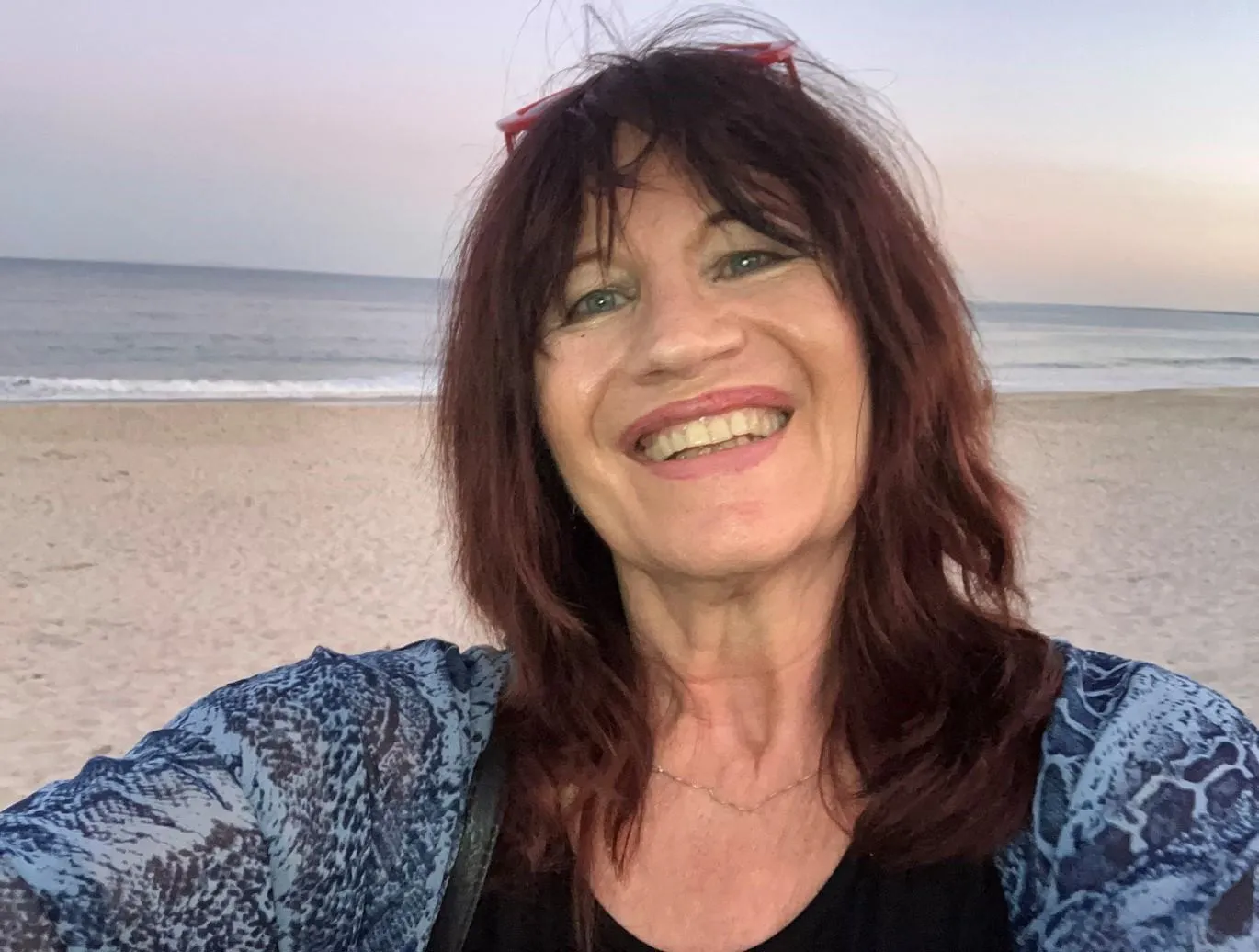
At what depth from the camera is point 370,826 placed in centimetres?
133

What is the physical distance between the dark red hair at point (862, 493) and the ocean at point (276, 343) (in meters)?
9.39

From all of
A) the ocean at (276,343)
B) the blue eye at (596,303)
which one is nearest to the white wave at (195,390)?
the ocean at (276,343)

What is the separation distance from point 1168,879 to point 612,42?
138 centimetres

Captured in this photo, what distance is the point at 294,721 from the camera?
1.33 m

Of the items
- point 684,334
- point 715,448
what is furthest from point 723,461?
point 684,334

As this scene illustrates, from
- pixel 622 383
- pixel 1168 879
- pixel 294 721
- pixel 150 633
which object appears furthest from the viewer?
pixel 150 633

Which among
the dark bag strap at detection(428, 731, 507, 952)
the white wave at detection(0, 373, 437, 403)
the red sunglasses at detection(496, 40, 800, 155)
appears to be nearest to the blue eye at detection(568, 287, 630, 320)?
the red sunglasses at detection(496, 40, 800, 155)

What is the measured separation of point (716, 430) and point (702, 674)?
1.32 ft

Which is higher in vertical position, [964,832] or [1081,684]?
[1081,684]

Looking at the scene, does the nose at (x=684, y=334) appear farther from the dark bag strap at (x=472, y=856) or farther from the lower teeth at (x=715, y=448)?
the dark bag strap at (x=472, y=856)

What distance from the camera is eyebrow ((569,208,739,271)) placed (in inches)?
58.7

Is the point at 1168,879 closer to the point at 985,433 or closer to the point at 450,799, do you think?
the point at 985,433

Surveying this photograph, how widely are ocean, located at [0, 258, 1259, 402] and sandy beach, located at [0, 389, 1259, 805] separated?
7.22 feet

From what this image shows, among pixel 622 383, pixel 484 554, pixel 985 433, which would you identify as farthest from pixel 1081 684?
pixel 484 554
